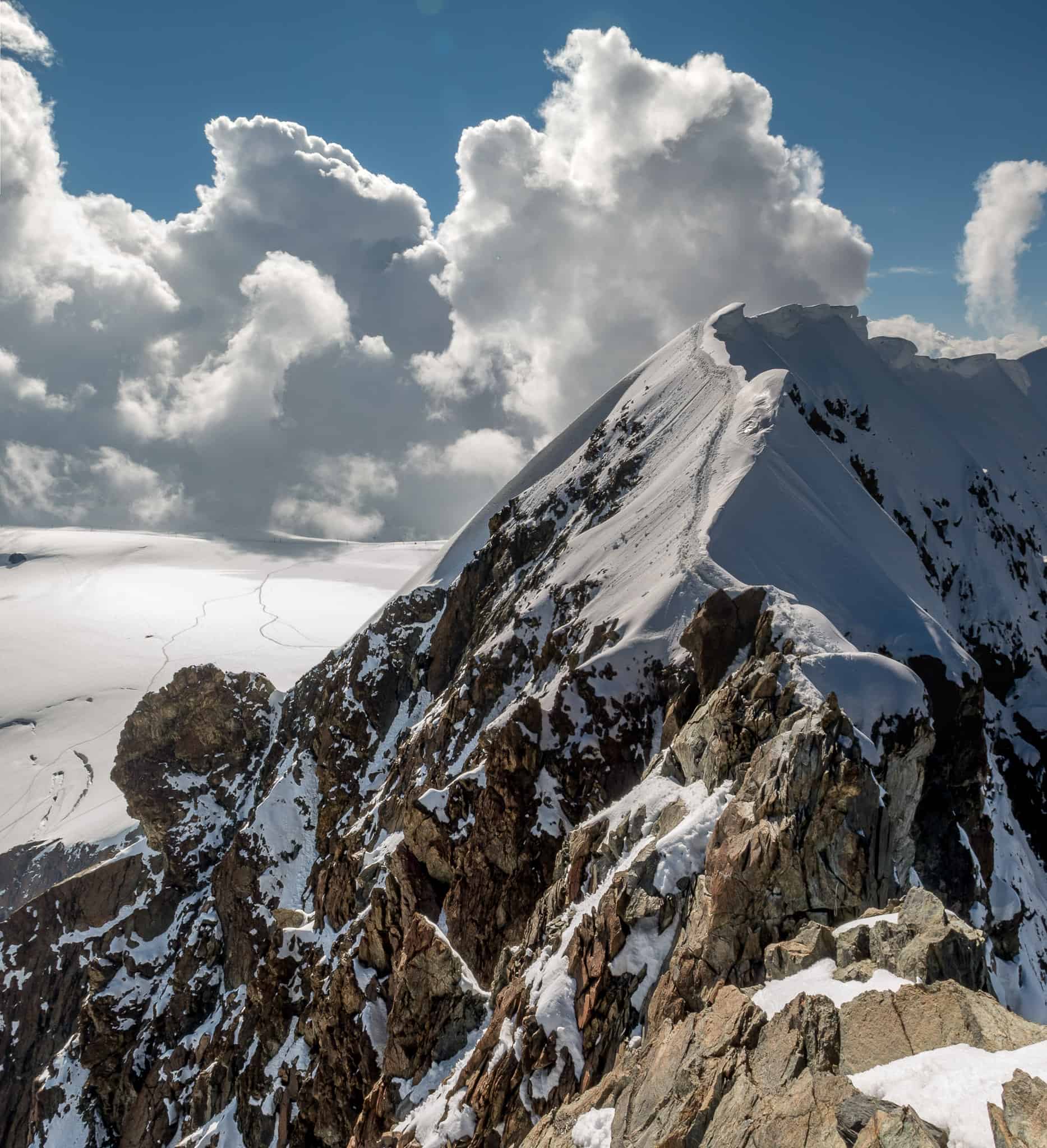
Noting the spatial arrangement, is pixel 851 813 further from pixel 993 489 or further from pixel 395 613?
pixel 993 489

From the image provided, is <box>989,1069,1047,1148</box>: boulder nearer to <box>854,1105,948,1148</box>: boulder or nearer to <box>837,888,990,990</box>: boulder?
<box>854,1105,948,1148</box>: boulder

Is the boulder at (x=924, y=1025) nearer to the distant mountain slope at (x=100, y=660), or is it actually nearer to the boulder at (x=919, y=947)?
the boulder at (x=919, y=947)

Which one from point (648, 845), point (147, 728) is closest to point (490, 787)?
point (648, 845)

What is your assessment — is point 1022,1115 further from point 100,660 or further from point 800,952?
point 100,660

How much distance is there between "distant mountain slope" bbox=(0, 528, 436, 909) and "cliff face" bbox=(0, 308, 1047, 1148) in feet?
129

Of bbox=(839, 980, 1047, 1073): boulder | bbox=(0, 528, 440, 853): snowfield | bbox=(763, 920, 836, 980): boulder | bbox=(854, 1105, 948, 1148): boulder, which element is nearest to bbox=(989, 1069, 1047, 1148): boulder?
bbox=(854, 1105, 948, 1148): boulder

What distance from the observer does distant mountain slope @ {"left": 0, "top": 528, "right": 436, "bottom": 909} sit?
92000mm

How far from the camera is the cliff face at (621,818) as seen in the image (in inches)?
550

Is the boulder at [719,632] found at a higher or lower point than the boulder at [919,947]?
higher

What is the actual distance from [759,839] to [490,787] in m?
13.2

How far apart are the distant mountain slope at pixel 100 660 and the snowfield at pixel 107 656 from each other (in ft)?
0.90

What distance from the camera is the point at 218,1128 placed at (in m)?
32.8

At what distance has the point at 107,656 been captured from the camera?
141125 mm

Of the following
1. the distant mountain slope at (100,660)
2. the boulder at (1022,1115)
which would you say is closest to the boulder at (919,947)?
the boulder at (1022,1115)
